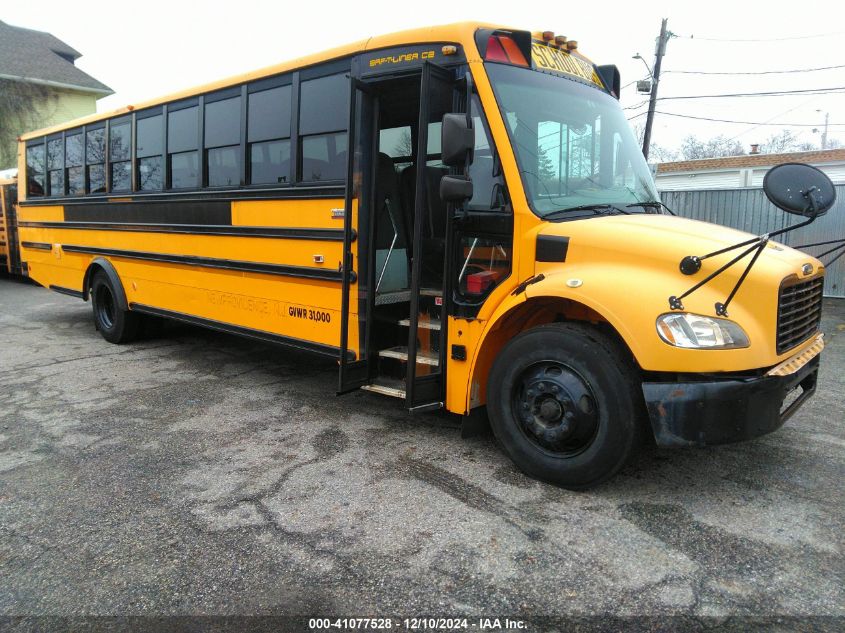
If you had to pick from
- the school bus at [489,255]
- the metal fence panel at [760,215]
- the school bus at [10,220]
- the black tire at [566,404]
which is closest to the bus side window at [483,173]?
the school bus at [489,255]

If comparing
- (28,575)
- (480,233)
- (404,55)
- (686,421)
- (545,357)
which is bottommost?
(28,575)

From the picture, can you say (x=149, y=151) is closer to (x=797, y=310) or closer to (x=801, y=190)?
(x=801, y=190)

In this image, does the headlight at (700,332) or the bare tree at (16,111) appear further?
the bare tree at (16,111)

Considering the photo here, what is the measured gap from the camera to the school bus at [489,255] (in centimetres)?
301

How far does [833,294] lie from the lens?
39.0 ft

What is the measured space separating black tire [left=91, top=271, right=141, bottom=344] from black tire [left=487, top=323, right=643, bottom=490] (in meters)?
5.42

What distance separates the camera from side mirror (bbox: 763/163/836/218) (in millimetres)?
3055

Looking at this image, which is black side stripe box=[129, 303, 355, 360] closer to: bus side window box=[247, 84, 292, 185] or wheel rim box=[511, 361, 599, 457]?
bus side window box=[247, 84, 292, 185]

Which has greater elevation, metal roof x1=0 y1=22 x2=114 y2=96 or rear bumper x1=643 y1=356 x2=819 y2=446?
metal roof x1=0 y1=22 x2=114 y2=96

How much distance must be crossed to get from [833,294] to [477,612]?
40.6ft

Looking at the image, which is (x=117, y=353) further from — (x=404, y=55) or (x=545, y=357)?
(x=545, y=357)

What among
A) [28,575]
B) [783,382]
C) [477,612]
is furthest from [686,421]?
[28,575]

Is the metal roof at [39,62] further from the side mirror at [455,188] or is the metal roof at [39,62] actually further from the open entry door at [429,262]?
the side mirror at [455,188]

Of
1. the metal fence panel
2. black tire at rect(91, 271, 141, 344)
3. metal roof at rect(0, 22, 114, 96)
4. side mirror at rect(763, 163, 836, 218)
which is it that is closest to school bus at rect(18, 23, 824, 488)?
side mirror at rect(763, 163, 836, 218)
